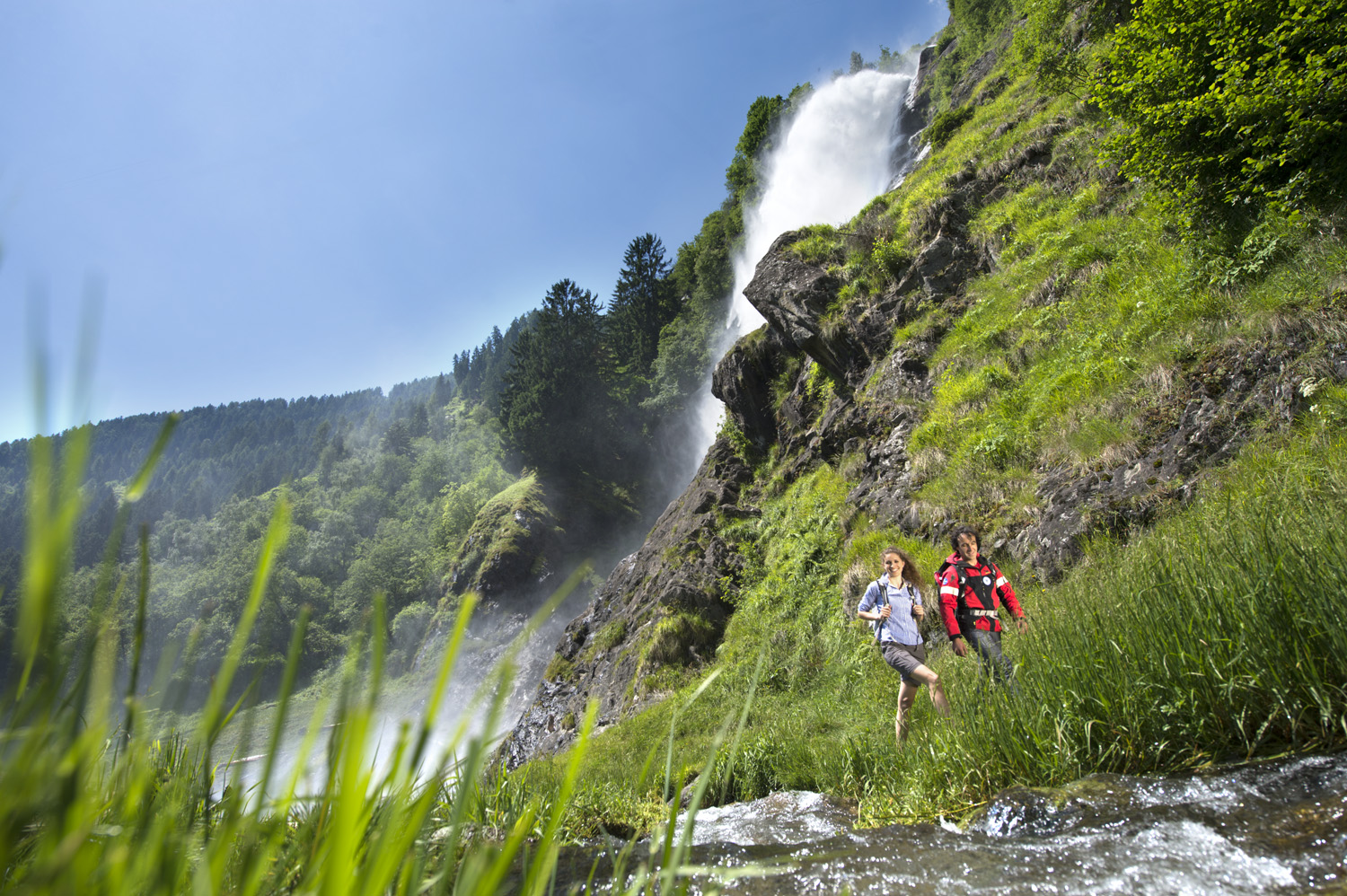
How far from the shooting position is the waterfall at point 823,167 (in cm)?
3531

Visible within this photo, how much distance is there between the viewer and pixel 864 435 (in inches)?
581

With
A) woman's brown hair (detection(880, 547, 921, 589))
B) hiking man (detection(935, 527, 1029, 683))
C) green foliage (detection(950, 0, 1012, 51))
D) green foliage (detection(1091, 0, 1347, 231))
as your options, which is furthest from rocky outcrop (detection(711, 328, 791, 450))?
green foliage (detection(950, 0, 1012, 51))

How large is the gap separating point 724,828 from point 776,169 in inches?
1682

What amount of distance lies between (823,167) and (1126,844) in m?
39.9

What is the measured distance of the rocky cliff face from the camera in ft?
22.7

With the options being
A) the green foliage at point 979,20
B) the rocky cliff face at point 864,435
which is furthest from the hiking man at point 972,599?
the green foliage at point 979,20

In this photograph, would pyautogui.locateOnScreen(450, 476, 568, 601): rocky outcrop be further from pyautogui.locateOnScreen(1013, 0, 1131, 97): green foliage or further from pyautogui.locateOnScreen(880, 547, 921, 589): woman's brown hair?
pyautogui.locateOnScreen(880, 547, 921, 589): woman's brown hair

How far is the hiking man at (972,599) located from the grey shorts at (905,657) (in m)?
0.35

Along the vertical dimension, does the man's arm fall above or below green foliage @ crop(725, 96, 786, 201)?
below

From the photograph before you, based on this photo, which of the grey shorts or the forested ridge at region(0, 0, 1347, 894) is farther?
the grey shorts

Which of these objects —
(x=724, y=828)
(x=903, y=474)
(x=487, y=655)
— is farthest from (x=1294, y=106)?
(x=487, y=655)

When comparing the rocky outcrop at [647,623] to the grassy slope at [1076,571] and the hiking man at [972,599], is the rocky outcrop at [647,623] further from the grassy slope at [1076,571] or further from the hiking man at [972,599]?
the hiking man at [972,599]

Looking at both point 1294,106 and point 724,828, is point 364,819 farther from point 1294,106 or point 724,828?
point 1294,106

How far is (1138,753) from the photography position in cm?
308
